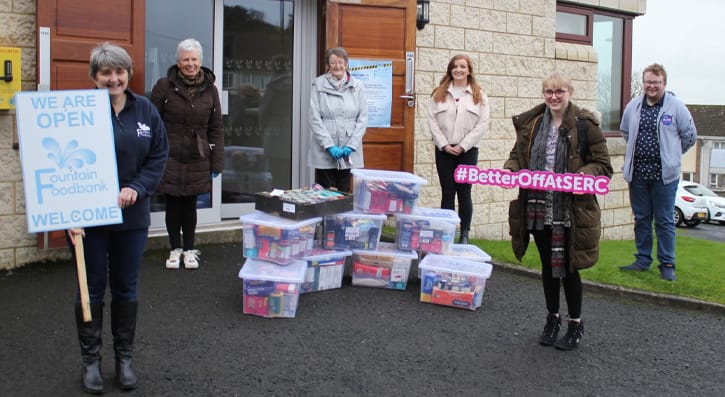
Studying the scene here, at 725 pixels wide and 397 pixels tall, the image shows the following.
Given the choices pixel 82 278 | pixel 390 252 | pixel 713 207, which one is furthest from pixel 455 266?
pixel 713 207

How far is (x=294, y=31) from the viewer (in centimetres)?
793

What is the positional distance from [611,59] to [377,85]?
5846 mm

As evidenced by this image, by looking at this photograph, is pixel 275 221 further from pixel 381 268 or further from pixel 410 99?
pixel 410 99

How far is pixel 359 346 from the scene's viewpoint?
4.55 m

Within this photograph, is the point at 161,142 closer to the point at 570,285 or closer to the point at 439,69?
the point at 570,285

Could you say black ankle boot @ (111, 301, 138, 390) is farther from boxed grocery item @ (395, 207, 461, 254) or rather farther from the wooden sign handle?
boxed grocery item @ (395, 207, 461, 254)

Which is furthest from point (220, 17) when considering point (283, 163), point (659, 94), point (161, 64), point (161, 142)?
point (659, 94)

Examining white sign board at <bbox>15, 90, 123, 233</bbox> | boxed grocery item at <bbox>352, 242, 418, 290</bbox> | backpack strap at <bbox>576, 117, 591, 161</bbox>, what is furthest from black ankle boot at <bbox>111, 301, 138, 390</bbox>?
backpack strap at <bbox>576, 117, 591, 161</bbox>

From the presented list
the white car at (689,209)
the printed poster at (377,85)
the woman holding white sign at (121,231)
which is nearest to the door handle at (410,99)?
the printed poster at (377,85)

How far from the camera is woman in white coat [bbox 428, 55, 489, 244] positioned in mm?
6664

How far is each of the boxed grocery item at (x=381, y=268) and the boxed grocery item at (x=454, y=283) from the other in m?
0.32

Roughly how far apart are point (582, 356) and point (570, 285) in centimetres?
47

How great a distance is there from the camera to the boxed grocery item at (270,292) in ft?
16.4

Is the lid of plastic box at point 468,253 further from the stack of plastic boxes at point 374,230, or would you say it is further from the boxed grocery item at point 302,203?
the boxed grocery item at point 302,203
